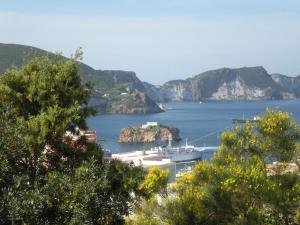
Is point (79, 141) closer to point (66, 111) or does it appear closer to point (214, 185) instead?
point (66, 111)

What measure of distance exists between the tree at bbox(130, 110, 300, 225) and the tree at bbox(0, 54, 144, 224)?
146 inches

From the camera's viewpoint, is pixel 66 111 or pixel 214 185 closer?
pixel 66 111

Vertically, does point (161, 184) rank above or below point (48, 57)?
below

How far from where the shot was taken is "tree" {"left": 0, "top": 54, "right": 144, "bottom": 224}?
707 centimetres

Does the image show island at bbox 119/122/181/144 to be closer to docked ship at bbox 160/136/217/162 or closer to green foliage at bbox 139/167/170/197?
docked ship at bbox 160/136/217/162

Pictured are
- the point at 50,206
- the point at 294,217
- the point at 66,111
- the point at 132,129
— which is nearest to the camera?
the point at 50,206

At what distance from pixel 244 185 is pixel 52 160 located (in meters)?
5.05

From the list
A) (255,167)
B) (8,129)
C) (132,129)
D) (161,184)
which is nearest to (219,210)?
(255,167)

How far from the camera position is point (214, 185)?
496 inches

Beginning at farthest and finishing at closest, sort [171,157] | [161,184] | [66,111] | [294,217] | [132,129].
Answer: [132,129]
[171,157]
[161,184]
[294,217]
[66,111]

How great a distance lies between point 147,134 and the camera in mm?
102312

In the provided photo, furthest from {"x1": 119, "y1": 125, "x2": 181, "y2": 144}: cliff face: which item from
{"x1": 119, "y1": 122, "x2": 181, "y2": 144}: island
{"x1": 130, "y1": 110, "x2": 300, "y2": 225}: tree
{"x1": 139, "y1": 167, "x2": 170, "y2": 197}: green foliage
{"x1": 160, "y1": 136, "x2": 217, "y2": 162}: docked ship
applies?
{"x1": 130, "y1": 110, "x2": 300, "y2": 225}: tree

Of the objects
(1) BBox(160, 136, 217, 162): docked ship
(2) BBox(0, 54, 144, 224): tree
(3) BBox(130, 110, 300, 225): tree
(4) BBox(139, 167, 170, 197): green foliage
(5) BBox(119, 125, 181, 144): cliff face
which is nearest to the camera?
(2) BBox(0, 54, 144, 224): tree

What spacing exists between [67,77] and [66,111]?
2.57 ft
